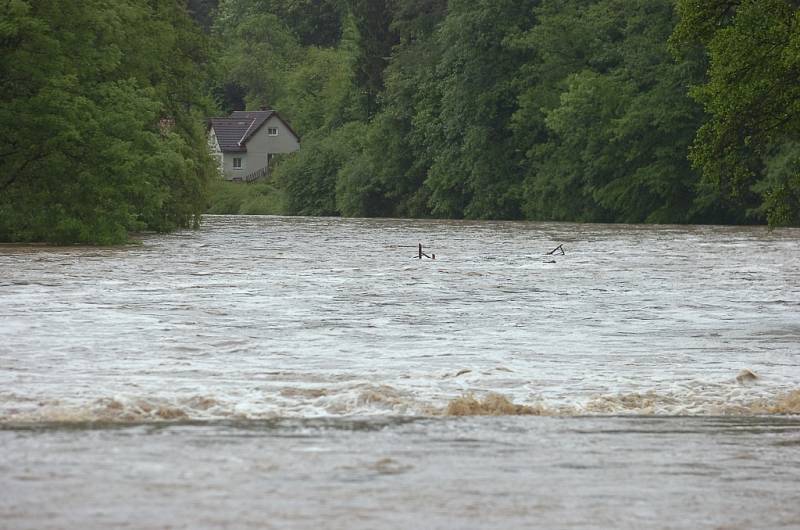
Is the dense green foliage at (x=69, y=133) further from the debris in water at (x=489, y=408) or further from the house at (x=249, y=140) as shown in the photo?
the house at (x=249, y=140)

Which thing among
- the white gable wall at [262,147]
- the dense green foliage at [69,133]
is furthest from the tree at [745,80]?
the white gable wall at [262,147]

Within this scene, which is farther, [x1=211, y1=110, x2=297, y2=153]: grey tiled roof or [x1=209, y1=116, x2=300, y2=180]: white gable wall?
[x1=211, y1=110, x2=297, y2=153]: grey tiled roof

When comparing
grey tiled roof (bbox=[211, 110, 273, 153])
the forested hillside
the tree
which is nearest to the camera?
the tree

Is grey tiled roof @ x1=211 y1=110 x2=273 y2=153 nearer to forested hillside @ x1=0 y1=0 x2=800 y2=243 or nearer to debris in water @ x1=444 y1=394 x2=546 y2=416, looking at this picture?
forested hillside @ x1=0 y1=0 x2=800 y2=243

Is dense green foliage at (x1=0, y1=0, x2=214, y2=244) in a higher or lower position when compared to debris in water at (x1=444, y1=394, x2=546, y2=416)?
higher

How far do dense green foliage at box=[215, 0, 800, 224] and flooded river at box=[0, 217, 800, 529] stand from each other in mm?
29767

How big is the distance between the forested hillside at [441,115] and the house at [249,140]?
16.0 ft

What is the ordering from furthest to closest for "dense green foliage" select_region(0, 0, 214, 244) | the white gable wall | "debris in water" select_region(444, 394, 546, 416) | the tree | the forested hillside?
the white gable wall → "dense green foliage" select_region(0, 0, 214, 244) → the forested hillside → the tree → "debris in water" select_region(444, 394, 546, 416)

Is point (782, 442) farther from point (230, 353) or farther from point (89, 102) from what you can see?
point (89, 102)

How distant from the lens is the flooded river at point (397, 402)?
8984mm

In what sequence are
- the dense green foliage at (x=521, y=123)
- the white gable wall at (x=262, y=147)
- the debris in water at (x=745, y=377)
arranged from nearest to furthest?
the debris in water at (x=745, y=377) < the dense green foliage at (x=521, y=123) < the white gable wall at (x=262, y=147)

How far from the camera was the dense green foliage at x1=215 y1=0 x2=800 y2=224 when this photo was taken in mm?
74375

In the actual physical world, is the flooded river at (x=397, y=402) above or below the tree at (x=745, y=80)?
below

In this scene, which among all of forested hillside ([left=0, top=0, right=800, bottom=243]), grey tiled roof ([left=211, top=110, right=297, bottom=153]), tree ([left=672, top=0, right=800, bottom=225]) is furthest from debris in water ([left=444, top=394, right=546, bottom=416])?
grey tiled roof ([left=211, top=110, right=297, bottom=153])
